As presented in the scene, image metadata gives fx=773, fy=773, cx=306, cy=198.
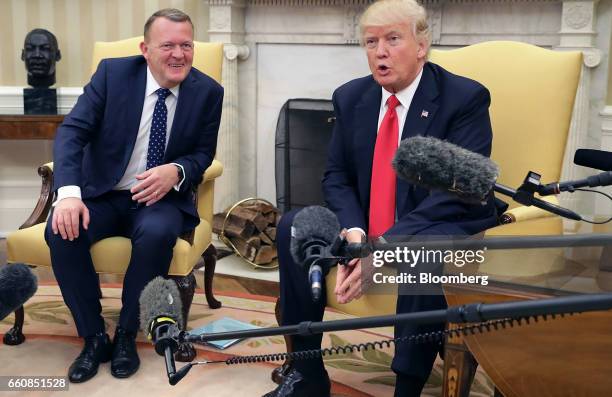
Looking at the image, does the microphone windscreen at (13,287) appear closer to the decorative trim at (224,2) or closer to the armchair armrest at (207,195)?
the armchair armrest at (207,195)

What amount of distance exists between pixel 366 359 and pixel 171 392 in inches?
27.3

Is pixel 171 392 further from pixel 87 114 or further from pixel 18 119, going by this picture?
pixel 18 119

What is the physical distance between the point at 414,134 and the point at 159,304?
1260mm

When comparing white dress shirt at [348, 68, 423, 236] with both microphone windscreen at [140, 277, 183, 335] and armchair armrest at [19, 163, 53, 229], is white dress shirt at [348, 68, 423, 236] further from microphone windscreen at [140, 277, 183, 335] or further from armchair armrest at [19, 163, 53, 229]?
armchair armrest at [19, 163, 53, 229]

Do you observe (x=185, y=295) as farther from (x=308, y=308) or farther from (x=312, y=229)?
(x=312, y=229)

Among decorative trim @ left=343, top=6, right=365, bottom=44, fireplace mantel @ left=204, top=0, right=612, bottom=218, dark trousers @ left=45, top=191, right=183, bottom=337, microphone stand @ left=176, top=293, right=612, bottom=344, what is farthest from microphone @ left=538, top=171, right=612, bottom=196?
decorative trim @ left=343, top=6, right=365, bottom=44

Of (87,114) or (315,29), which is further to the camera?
(315,29)

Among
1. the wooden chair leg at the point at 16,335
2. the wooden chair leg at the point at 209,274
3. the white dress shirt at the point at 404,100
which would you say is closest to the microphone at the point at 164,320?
the white dress shirt at the point at 404,100

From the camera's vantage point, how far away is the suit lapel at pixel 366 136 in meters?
2.37

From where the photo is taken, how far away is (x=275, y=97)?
434 centimetres

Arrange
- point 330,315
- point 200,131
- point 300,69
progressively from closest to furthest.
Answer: point 200,131 < point 330,315 < point 300,69

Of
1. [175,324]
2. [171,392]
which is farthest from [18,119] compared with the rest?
[175,324]

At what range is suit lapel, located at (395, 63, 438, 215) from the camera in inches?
90.7

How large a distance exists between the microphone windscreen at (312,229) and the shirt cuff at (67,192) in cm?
168
